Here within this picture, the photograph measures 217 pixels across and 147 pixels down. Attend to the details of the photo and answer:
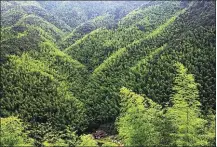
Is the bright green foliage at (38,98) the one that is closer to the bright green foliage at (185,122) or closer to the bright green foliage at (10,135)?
the bright green foliage at (10,135)

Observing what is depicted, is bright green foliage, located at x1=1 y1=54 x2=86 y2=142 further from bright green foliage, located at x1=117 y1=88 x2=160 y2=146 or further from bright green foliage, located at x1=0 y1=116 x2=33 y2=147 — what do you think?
bright green foliage, located at x1=117 y1=88 x2=160 y2=146

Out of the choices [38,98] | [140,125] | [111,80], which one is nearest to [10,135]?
[140,125]

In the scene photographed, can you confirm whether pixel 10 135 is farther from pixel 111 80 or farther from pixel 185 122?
pixel 111 80

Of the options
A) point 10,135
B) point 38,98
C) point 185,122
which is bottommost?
point 10,135

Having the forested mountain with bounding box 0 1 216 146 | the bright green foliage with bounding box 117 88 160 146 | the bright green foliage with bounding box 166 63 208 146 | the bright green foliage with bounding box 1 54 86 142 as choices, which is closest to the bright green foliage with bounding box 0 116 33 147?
the forested mountain with bounding box 0 1 216 146

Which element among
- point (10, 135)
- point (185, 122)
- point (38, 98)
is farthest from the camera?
point (38, 98)

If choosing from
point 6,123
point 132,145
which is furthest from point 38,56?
point 132,145

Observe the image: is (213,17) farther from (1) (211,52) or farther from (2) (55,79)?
(2) (55,79)

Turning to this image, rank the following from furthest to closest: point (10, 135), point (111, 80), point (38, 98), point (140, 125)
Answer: point (111, 80) < point (38, 98) < point (10, 135) < point (140, 125)
